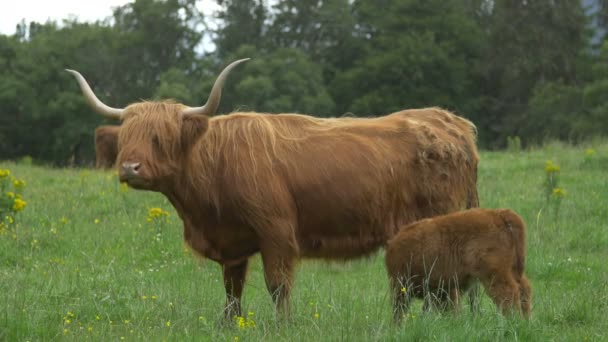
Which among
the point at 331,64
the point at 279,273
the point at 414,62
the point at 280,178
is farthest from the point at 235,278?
the point at 331,64

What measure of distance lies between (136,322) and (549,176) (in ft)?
20.8

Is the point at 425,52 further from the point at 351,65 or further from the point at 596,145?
the point at 596,145

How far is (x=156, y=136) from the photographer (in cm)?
655

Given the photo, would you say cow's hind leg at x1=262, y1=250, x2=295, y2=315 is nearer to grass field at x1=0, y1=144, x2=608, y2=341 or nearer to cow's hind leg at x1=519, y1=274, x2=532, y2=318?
grass field at x1=0, y1=144, x2=608, y2=341

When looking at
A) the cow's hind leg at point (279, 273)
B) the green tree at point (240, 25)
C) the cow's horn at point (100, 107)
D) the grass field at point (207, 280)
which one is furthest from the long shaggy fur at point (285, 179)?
the green tree at point (240, 25)

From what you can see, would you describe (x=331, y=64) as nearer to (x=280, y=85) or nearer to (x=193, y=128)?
(x=280, y=85)

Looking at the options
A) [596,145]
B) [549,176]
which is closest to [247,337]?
[549,176]

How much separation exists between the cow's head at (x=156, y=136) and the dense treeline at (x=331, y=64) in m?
35.9

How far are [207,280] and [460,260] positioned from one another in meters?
3.09

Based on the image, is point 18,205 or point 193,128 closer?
point 193,128

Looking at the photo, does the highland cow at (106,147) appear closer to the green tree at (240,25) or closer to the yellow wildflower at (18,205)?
the yellow wildflower at (18,205)

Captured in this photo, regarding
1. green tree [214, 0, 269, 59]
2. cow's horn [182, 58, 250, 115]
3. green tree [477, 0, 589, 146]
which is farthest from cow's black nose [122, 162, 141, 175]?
green tree [214, 0, 269, 59]

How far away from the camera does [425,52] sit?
47.2 meters

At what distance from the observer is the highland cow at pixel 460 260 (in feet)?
18.4
